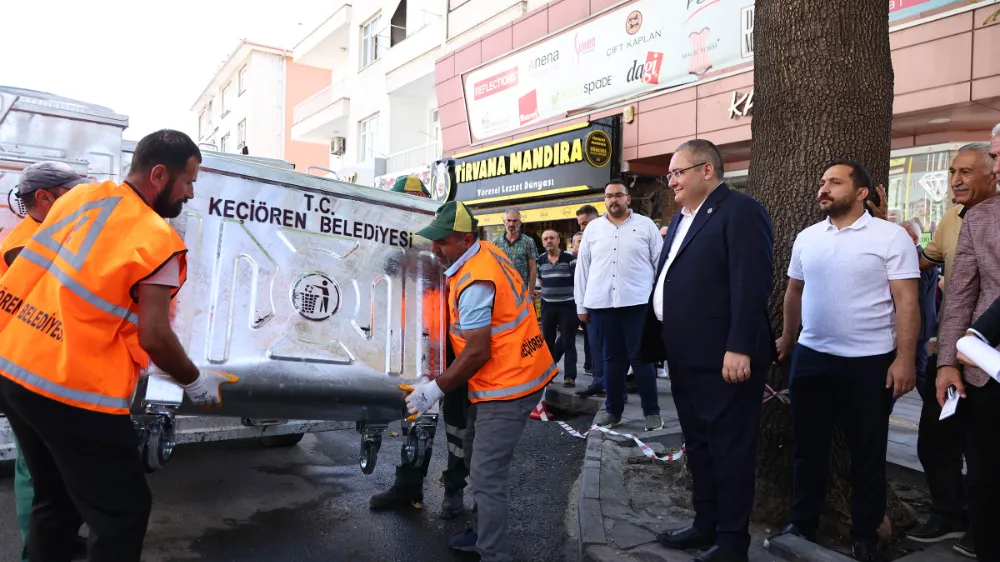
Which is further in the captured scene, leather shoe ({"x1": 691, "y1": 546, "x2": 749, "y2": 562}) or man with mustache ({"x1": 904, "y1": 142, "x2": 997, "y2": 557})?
man with mustache ({"x1": 904, "y1": 142, "x2": 997, "y2": 557})

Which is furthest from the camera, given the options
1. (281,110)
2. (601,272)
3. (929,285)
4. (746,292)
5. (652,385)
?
(281,110)

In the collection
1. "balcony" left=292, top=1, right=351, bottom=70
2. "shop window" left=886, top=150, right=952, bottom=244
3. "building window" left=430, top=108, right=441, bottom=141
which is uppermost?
"balcony" left=292, top=1, right=351, bottom=70

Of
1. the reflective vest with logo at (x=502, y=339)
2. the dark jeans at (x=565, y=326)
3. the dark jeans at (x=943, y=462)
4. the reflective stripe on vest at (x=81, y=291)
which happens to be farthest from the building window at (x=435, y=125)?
the reflective stripe on vest at (x=81, y=291)

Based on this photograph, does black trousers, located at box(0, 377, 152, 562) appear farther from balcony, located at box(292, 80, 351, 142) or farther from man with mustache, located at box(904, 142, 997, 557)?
balcony, located at box(292, 80, 351, 142)

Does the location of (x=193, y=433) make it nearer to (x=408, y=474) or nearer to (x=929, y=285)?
(x=408, y=474)

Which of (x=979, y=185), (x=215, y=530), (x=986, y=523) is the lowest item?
(x=215, y=530)

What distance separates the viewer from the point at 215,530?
3.60m

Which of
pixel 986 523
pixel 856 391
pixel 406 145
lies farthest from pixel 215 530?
pixel 406 145

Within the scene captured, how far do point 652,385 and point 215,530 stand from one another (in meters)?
3.09

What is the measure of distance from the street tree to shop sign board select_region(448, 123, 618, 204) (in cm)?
824

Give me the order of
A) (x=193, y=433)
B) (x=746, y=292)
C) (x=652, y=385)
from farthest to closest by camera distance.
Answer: (x=652, y=385) < (x=193, y=433) < (x=746, y=292)

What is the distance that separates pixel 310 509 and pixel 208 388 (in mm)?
1520

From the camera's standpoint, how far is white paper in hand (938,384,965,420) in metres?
2.39

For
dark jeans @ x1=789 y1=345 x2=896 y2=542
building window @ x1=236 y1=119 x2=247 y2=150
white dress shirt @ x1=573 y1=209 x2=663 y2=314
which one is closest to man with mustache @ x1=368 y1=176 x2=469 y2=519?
dark jeans @ x1=789 y1=345 x2=896 y2=542
